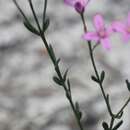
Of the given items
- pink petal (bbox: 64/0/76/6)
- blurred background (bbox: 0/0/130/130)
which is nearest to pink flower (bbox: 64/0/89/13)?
pink petal (bbox: 64/0/76/6)

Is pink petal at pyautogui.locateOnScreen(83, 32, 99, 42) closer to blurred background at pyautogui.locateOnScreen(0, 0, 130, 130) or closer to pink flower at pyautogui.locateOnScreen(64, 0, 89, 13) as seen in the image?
pink flower at pyautogui.locateOnScreen(64, 0, 89, 13)

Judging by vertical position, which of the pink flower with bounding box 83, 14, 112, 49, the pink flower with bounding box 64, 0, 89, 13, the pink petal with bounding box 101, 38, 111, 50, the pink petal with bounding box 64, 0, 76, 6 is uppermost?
the pink petal with bounding box 64, 0, 76, 6

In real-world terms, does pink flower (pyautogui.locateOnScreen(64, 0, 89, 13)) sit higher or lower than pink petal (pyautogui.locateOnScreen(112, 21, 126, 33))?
higher

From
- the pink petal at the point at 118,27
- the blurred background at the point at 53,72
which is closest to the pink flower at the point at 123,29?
the pink petal at the point at 118,27

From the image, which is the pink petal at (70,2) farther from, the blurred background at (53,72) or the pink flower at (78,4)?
the blurred background at (53,72)

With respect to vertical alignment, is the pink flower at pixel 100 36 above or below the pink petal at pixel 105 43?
above

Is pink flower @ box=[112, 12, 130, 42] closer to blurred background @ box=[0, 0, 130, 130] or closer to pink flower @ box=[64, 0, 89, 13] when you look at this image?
pink flower @ box=[64, 0, 89, 13]

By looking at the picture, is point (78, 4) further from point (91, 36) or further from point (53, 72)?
point (53, 72)

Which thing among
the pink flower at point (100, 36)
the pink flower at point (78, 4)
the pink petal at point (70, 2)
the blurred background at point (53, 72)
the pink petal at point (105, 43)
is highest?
the pink petal at point (70, 2)

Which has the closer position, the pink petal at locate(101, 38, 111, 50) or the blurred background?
the pink petal at locate(101, 38, 111, 50)
